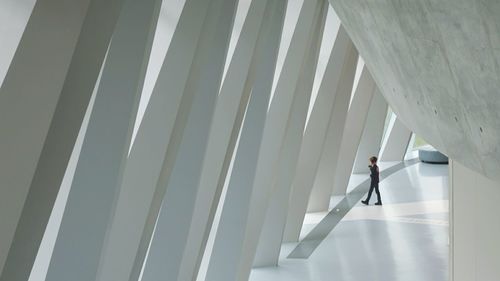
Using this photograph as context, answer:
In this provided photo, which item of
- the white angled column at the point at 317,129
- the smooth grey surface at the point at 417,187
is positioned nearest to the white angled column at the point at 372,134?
the smooth grey surface at the point at 417,187

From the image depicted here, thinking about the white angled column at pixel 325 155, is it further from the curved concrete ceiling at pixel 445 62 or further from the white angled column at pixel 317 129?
the curved concrete ceiling at pixel 445 62

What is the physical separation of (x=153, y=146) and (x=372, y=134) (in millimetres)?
21542

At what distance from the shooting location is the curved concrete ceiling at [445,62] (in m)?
4.42

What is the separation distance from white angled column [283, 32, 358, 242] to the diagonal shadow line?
0.52 metres

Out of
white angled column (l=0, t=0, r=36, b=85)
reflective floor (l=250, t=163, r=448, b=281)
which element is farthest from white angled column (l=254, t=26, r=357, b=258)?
white angled column (l=0, t=0, r=36, b=85)

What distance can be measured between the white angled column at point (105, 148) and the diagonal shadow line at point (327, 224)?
9446 mm

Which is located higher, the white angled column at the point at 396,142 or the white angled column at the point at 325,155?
the white angled column at the point at 396,142

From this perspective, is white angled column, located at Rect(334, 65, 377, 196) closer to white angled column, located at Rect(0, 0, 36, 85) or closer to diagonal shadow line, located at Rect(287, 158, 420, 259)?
diagonal shadow line, located at Rect(287, 158, 420, 259)

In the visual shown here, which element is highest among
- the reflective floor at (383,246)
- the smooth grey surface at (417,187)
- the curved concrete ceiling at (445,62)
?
the smooth grey surface at (417,187)

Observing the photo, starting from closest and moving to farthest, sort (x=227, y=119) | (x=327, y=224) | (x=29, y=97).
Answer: (x=29, y=97), (x=227, y=119), (x=327, y=224)

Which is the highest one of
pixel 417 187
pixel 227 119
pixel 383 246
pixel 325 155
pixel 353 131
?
pixel 353 131

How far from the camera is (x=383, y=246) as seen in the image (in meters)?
17.0

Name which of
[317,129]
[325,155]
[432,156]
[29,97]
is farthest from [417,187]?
[29,97]

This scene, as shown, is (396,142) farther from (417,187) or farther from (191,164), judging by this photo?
(191,164)
